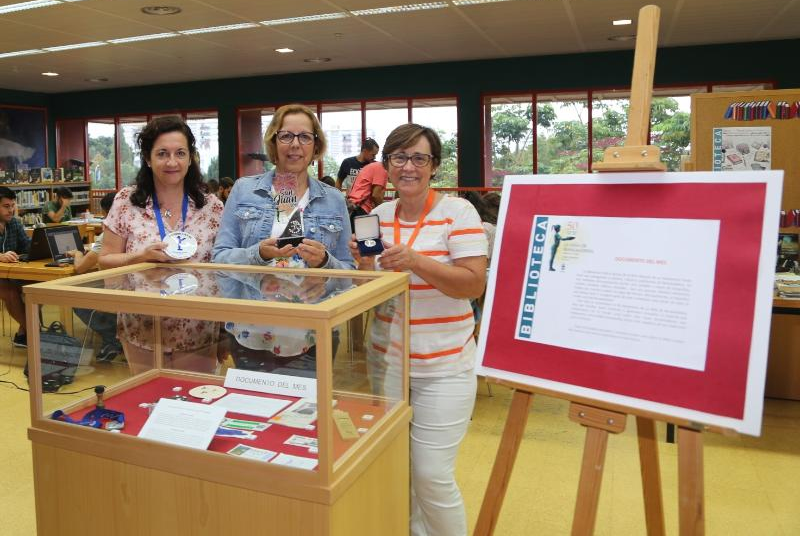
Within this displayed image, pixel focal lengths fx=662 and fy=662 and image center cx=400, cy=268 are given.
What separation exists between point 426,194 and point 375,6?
4914 mm

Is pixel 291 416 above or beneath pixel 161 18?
beneath

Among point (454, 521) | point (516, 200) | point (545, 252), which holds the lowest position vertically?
point (454, 521)

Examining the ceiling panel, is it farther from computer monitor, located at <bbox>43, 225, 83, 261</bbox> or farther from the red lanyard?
the red lanyard

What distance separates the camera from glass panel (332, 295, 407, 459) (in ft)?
4.87

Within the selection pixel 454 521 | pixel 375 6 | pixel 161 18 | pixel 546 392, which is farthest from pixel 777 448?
pixel 161 18

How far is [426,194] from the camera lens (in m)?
2.17

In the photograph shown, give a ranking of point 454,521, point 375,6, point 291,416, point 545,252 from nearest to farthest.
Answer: point 291,416, point 545,252, point 454,521, point 375,6

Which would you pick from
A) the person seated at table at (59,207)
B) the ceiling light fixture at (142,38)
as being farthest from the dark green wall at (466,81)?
the ceiling light fixture at (142,38)

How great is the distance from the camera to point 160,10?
650 centimetres

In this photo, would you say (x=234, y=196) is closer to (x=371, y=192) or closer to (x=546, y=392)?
(x=546, y=392)

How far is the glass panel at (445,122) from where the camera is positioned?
1026cm

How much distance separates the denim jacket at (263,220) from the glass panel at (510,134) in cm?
789

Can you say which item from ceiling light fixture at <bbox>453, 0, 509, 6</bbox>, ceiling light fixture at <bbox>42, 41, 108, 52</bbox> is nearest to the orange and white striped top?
ceiling light fixture at <bbox>453, 0, 509, 6</bbox>

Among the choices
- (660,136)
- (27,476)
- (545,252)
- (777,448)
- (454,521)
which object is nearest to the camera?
(545,252)
